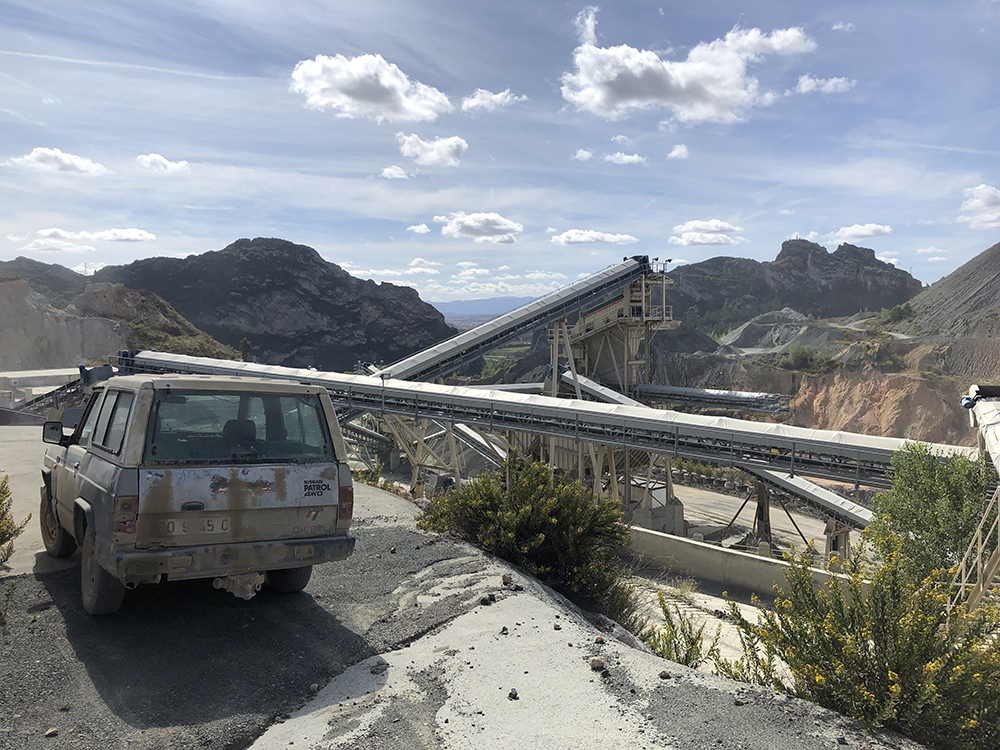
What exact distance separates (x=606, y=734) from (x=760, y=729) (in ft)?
3.32

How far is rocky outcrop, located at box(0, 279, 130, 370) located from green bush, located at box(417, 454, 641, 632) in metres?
57.5

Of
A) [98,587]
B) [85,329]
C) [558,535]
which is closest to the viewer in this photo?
[98,587]

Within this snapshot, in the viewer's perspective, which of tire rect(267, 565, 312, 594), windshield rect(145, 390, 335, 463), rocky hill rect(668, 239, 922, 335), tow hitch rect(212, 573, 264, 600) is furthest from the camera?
rocky hill rect(668, 239, 922, 335)

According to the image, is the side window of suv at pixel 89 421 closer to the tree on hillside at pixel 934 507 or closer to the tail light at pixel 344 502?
the tail light at pixel 344 502

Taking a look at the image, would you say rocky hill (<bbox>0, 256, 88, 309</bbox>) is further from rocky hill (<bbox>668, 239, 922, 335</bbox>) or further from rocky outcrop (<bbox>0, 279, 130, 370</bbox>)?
rocky hill (<bbox>668, 239, 922, 335</bbox>)

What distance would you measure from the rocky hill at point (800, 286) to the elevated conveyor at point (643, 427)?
108 metres

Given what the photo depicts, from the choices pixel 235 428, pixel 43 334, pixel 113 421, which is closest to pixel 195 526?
pixel 235 428

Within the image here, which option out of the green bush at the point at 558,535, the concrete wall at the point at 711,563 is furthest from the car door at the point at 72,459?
the concrete wall at the point at 711,563

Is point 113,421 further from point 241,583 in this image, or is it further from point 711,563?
point 711,563

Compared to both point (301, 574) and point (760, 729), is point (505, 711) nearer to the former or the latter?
point (760, 729)

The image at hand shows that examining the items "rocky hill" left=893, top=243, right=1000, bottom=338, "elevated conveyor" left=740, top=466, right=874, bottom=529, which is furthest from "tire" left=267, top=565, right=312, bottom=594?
"rocky hill" left=893, top=243, right=1000, bottom=338

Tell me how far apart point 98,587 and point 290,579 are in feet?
5.46

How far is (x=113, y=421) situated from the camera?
551cm

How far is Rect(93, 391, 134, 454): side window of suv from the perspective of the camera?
525 cm
